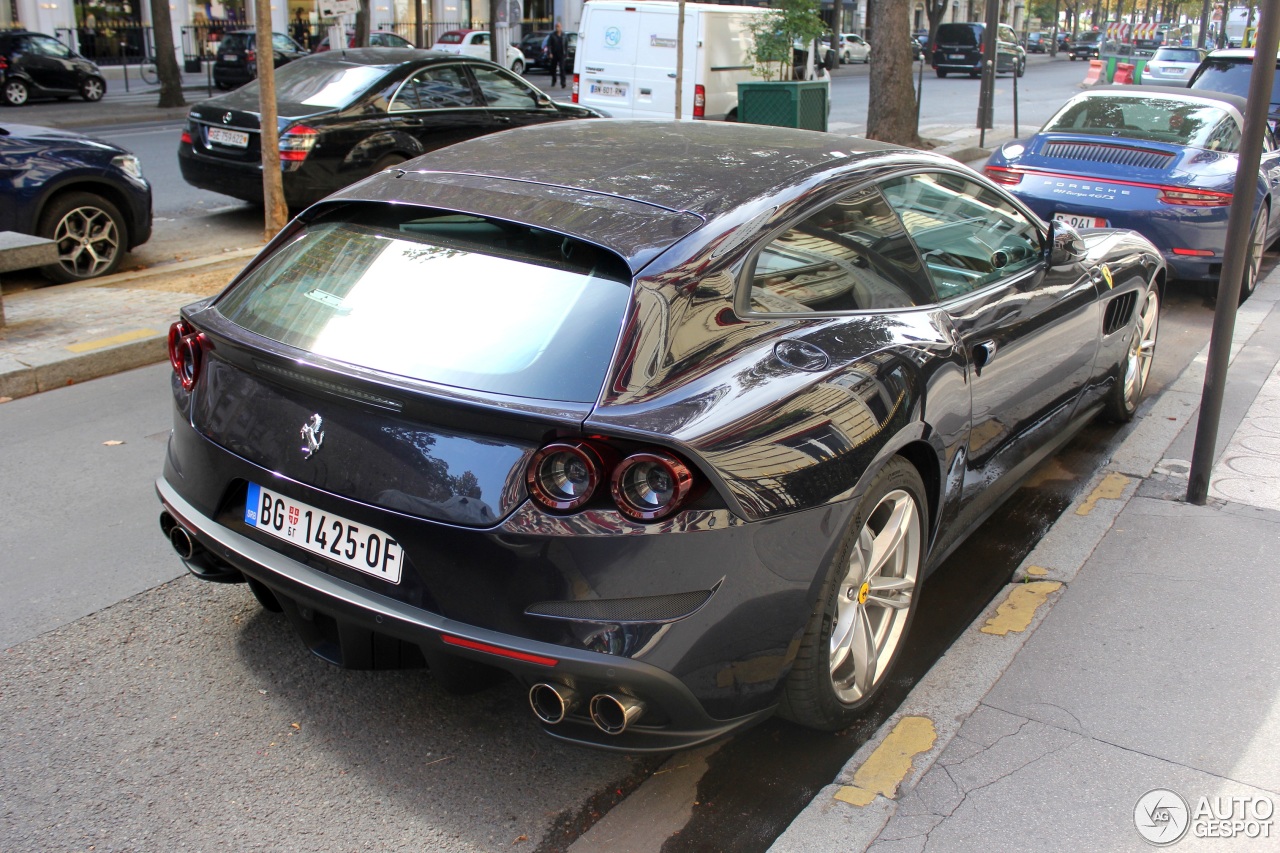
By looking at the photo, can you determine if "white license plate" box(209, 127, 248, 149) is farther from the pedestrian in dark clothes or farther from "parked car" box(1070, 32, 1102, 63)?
"parked car" box(1070, 32, 1102, 63)

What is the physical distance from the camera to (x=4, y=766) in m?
3.01

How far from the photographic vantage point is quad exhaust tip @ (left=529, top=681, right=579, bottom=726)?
2625 mm

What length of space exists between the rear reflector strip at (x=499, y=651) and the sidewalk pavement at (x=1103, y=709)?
2.48 ft

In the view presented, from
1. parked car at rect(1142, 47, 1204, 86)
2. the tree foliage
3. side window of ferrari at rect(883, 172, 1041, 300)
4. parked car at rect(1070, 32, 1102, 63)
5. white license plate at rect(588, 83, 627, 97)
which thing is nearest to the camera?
side window of ferrari at rect(883, 172, 1041, 300)

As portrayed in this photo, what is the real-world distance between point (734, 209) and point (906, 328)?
67 centimetres

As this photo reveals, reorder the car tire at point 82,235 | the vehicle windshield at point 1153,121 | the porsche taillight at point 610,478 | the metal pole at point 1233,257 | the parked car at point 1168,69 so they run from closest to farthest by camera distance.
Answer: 1. the porsche taillight at point 610,478
2. the metal pole at point 1233,257
3. the car tire at point 82,235
4. the vehicle windshield at point 1153,121
5. the parked car at point 1168,69

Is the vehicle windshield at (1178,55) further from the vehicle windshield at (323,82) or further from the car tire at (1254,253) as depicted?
the vehicle windshield at (323,82)

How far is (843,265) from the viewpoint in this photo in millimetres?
3404

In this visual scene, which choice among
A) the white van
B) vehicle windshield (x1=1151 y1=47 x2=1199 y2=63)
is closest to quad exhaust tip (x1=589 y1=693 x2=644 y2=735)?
the white van

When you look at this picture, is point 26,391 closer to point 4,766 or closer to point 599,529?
point 4,766

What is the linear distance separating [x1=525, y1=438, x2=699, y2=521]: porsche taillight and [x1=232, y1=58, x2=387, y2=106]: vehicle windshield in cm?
882

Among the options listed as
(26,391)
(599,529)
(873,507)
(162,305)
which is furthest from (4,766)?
(162,305)

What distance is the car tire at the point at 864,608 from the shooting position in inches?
117

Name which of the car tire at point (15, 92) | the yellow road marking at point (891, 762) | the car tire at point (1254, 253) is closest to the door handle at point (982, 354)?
the yellow road marking at point (891, 762)
